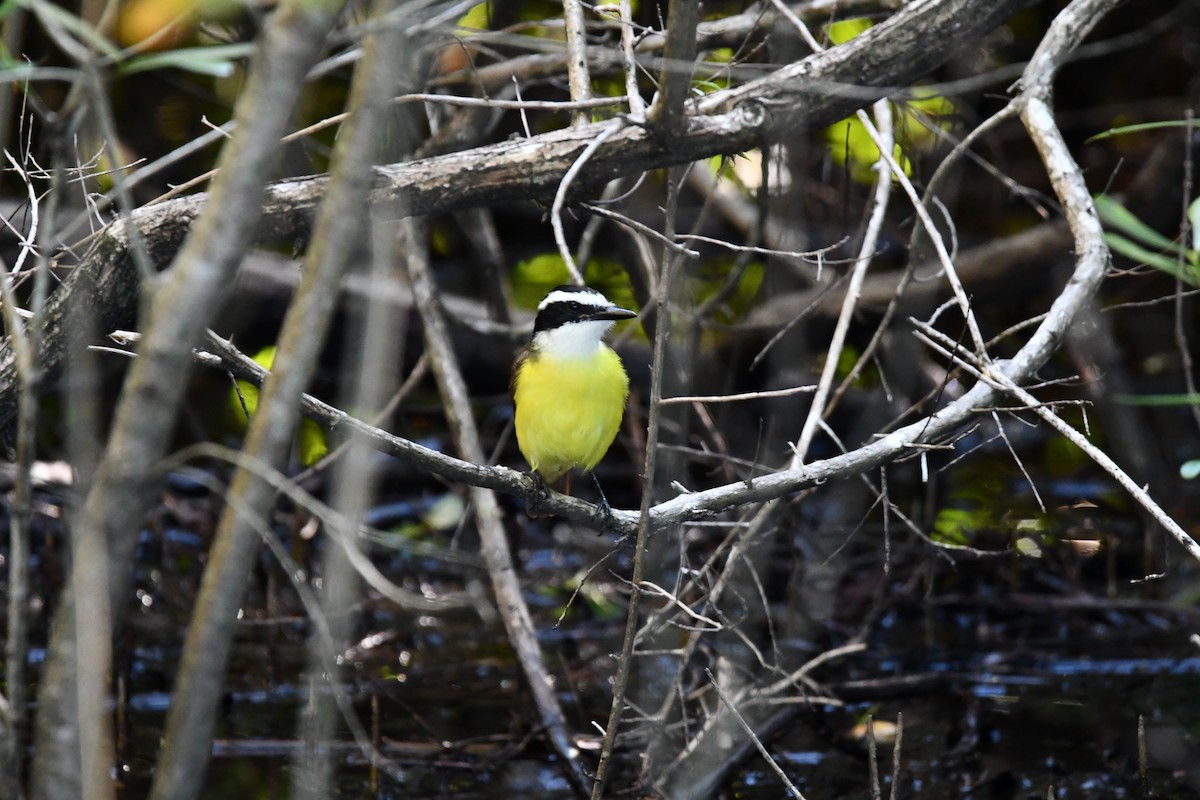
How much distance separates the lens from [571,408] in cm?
477

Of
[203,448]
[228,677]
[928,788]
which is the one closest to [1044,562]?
[928,788]

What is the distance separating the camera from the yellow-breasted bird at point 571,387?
477 cm

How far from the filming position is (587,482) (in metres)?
8.08

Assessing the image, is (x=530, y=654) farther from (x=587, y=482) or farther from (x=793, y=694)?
(x=587, y=482)

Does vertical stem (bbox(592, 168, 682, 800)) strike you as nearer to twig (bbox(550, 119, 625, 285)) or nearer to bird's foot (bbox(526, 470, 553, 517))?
twig (bbox(550, 119, 625, 285))

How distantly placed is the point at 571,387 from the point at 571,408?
0.26 feet

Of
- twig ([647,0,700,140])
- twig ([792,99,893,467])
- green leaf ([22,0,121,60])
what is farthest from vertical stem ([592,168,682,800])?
→ green leaf ([22,0,121,60])

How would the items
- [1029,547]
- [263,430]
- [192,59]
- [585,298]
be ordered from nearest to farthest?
[263,430] < [192,59] < [585,298] < [1029,547]

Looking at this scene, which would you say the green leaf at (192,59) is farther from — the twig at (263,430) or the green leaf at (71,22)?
the twig at (263,430)

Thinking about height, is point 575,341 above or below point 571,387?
above

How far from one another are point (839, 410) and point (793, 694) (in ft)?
10.2

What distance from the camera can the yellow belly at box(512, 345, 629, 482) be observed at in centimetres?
477

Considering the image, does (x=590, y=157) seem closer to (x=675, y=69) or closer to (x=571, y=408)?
(x=675, y=69)

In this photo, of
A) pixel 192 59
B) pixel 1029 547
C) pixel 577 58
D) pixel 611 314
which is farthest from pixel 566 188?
pixel 1029 547
